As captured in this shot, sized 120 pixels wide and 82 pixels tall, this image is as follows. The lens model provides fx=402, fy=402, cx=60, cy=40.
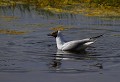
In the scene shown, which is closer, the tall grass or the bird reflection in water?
the bird reflection in water

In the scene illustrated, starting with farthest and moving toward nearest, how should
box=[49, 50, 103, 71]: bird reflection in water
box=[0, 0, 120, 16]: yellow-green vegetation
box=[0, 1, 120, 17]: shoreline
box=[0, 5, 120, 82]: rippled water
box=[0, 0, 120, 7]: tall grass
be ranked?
box=[0, 0, 120, 7]: tall grass → box=[0, 0, 120, 16]: yellow-green vegetation → box=[0, 1, 120, 17]: shoreline → box=[49, 50, 103, 71]: bird reflection in water → box=[0, 5, 120, 82]: rippled water

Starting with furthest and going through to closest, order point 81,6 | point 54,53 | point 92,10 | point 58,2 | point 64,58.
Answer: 1. point 58,2
2. point 81,6
3. point 92,10
4. point 54,53
5. point 64,58

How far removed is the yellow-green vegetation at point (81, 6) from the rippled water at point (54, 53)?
3.66m

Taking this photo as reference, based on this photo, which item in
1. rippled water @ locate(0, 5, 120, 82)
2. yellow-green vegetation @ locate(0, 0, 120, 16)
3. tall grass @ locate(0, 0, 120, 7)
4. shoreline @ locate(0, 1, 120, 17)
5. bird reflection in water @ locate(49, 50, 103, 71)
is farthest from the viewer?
tall grass @ locate(0, 0, 120, 7)

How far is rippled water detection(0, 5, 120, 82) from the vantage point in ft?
35.1

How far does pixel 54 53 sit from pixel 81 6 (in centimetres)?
1756

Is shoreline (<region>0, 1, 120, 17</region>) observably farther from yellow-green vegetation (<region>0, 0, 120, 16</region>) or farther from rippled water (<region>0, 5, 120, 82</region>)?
rippled water (<region>0, 5, 120, 82</region>)

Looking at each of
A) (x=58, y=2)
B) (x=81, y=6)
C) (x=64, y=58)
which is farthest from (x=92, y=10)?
(x=64, y=58)

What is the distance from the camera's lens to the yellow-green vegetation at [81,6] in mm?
28109

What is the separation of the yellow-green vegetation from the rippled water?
3662 millimetres

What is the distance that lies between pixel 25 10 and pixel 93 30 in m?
8.22

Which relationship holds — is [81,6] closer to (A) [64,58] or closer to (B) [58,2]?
(B) [58,2]

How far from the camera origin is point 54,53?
14.4 m

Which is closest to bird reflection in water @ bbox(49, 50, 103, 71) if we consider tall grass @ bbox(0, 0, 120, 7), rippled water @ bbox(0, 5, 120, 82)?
rippled water @ bbox(0, 5, 120, 82)
